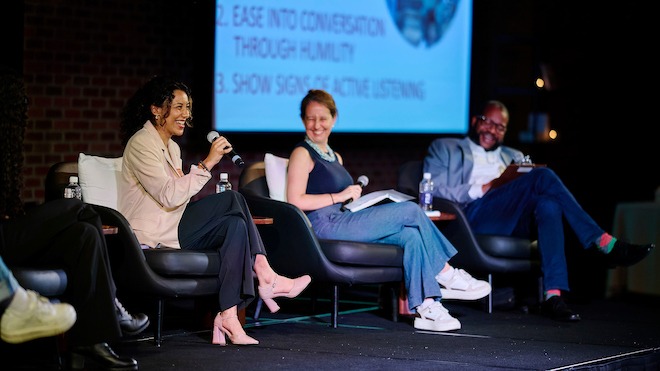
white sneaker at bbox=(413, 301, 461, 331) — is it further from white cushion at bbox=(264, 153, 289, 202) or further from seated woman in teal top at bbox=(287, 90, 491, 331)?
white cushion at bbox=(264, 153, 289, 202)

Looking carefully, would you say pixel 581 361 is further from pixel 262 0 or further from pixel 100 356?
pixel 262 0

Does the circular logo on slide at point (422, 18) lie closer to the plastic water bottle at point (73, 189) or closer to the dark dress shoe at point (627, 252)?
the dark dress shoe at point (627, 252)

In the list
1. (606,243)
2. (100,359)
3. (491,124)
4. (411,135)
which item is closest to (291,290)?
(100,359)

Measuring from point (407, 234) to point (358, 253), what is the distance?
0.29m

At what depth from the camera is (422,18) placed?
8.13 m

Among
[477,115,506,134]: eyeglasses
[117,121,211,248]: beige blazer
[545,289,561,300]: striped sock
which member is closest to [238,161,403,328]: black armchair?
[117,121,211,248]: beige blazer

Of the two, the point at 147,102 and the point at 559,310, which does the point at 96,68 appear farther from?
the point at 559,310

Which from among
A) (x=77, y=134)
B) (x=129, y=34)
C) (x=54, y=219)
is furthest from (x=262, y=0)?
(x=54, y=219)

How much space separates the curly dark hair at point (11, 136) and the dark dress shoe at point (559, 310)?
9.32 feet

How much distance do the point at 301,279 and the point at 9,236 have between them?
4.64 ft

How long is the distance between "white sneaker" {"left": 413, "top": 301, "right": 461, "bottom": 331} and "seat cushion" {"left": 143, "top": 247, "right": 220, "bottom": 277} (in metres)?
1.24

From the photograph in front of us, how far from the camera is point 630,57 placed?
27.6 feet

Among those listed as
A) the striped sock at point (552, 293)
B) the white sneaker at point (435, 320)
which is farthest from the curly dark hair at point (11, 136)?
the striped sock at point (552, 293)

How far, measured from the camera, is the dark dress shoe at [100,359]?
13.3 ft
